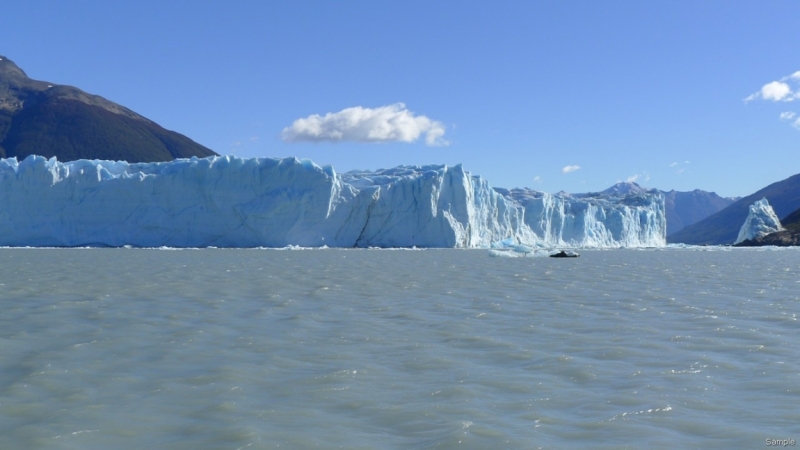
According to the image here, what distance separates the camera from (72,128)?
100500 millimetres

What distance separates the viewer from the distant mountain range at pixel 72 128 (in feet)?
312

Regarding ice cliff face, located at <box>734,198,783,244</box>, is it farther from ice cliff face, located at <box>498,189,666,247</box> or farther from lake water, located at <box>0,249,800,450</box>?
lake water, located at <box>0,249,800,450</box>

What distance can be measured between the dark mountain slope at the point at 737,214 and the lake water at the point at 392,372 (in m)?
137

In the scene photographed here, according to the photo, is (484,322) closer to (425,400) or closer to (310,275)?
(425,400)

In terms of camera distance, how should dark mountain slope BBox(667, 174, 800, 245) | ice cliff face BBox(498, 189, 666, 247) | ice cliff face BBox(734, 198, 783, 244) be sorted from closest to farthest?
ice cliff face BBox(498, 189, 666, 247) → ice cliff face BBox(734, 198, 783, 244) → dark mountain slope BBox(667, 174, 800, 245)

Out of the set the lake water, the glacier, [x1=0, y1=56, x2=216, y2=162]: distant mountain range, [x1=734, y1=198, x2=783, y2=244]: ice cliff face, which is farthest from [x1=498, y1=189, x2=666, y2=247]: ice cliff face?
[x1=0, y1=56, x2=216, y2=162]: distant mountain range

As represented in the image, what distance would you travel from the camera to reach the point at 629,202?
200 ft

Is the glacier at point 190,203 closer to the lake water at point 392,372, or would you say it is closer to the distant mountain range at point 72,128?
the lake water at point 392,372

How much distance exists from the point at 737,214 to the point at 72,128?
12919cm

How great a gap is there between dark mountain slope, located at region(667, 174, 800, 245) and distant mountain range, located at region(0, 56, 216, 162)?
10066 centimetres

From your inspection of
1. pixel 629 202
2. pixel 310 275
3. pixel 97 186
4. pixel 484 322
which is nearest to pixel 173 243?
pixel 97 186

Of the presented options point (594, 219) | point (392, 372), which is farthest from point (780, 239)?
point (392, 372)

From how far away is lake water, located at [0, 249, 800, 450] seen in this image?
3.73m

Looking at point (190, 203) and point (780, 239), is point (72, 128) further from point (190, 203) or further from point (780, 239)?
point (780, 239)
